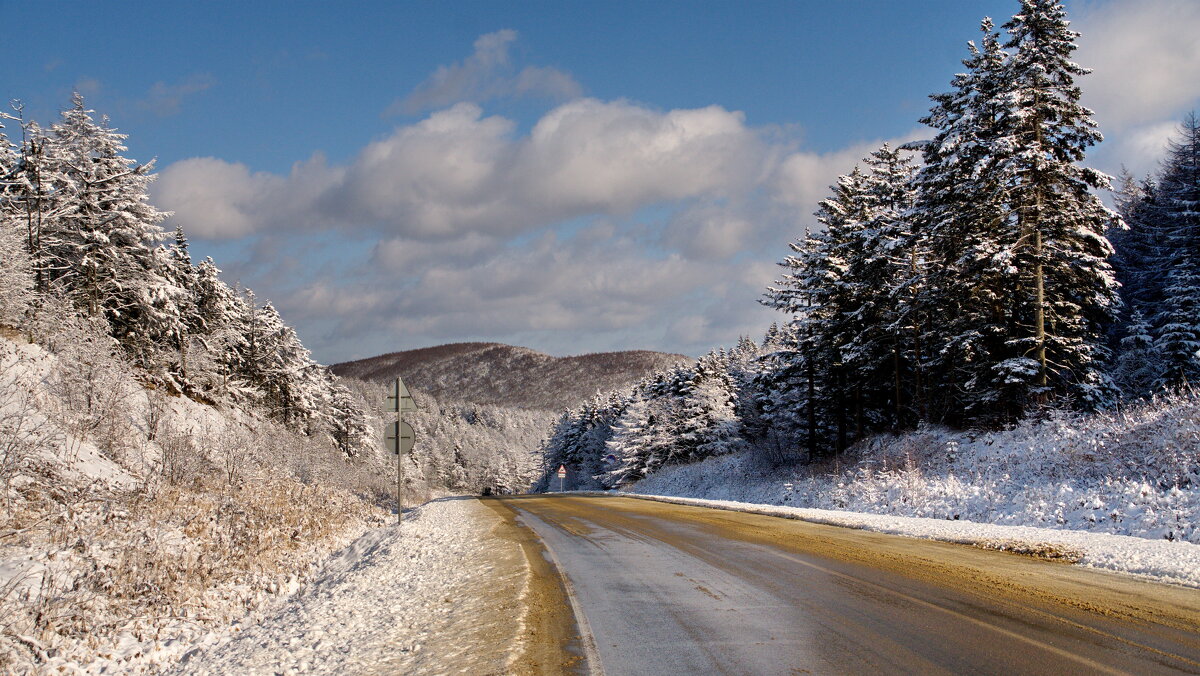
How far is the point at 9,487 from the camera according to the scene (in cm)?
1105

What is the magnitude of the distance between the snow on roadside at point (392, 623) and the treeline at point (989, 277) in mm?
19751

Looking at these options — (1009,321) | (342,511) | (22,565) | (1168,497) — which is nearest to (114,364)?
(342,511)

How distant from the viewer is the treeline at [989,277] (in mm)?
22438

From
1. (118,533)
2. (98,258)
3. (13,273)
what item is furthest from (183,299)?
(118,533)

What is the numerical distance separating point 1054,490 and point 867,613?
39.2 ft

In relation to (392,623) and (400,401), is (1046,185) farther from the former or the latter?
(392,623)

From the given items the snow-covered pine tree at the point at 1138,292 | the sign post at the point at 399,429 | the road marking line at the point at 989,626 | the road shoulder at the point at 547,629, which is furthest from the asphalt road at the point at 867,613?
the snow-covered pine tree at the point at 1138,292

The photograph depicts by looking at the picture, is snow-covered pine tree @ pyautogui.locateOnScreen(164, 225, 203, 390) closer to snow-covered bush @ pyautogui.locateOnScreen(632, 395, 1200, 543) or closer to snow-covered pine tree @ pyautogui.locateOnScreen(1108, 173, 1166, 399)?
snow-covered bush @ pyautogui.locateOnScreen(632, 395, 1200, 543)

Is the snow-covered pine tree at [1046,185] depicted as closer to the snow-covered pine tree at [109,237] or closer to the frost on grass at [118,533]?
the frost on grass at [118,533]

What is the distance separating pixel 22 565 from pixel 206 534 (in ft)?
11.5

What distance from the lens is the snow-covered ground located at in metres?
10.9

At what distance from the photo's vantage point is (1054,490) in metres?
15.6

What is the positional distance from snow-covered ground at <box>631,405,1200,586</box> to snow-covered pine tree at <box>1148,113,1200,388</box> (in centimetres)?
1130

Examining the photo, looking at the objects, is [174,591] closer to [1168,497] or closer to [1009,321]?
[1168,497]
